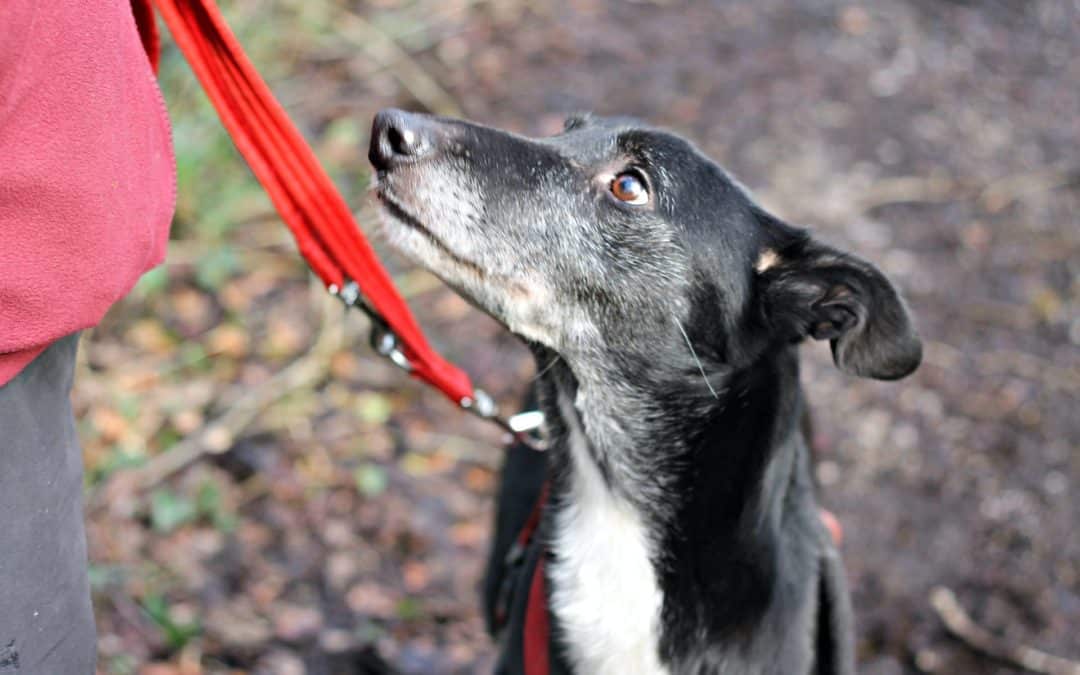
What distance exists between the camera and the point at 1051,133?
764 cm

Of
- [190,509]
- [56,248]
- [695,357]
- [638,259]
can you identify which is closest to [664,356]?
[695,357]

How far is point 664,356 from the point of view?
2.71 meters

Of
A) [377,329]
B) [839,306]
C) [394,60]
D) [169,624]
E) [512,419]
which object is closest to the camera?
[839,306]

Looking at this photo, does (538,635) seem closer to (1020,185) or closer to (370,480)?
(370,480)

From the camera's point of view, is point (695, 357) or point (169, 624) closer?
point (695, 357)

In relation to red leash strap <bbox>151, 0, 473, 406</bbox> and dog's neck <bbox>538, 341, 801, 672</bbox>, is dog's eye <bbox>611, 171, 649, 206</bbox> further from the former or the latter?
red leash strap <bbox>151, 0, 473, 406</bbox>

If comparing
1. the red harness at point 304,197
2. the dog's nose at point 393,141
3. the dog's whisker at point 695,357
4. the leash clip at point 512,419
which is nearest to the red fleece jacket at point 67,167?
the red harness at point 304,197

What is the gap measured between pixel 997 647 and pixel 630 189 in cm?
265

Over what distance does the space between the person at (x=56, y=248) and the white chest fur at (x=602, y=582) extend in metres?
1.17

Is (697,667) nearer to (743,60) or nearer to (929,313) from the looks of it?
(929,313)

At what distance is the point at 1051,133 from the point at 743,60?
2196mm

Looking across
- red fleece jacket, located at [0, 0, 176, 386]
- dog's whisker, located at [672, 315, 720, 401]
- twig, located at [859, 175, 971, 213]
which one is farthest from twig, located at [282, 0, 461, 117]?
red fleece jacket, located at [0, 0, 176, 386]

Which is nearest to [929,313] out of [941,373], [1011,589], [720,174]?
[941,373]

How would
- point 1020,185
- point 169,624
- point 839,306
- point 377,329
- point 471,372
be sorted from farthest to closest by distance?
point 1020,185 < point 471,372 < point 169,624 < point 377,329 < point 839,306
